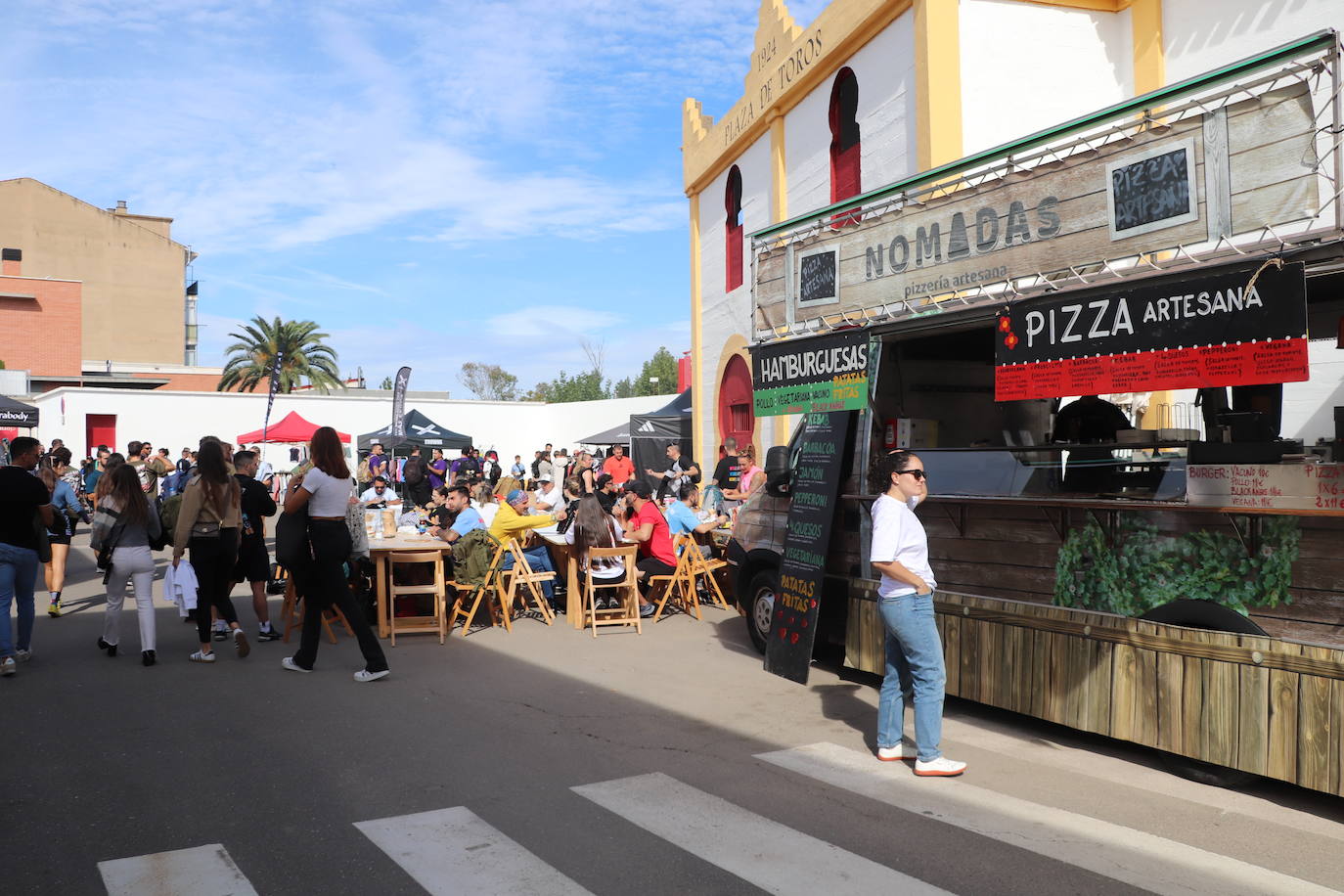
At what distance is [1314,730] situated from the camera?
4691 millimetres

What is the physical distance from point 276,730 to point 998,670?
4.49 meters

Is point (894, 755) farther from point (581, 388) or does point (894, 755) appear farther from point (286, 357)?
point (581, 388)

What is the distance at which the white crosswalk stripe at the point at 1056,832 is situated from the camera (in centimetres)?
400

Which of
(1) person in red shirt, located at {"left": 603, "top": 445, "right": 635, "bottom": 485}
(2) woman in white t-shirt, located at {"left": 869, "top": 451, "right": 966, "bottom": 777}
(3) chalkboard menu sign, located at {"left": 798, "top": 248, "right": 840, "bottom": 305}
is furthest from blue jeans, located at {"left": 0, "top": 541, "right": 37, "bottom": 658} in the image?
(1) person in red shirt, located at {"left": 603, "top": 445, "right": 635, "bottom": 485}

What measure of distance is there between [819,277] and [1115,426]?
2.51 meters

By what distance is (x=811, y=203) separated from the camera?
15.4m

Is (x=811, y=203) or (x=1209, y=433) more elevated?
(x=811, y=203)

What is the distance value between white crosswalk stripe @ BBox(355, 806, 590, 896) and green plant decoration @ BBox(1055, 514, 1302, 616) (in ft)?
11.9

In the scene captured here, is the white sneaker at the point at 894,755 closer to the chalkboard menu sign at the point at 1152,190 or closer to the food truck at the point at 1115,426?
the food truck at the point at 1115,426

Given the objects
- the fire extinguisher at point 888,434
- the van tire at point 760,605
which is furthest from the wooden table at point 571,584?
the fire extinguisher at point 888,434

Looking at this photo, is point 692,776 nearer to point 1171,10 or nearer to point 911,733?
point 911,733

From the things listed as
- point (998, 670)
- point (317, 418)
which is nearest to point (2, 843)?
point (998, 670)

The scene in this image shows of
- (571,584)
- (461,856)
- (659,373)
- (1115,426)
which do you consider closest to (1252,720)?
(1115,426)

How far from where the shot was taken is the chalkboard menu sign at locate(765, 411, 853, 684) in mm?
7594
